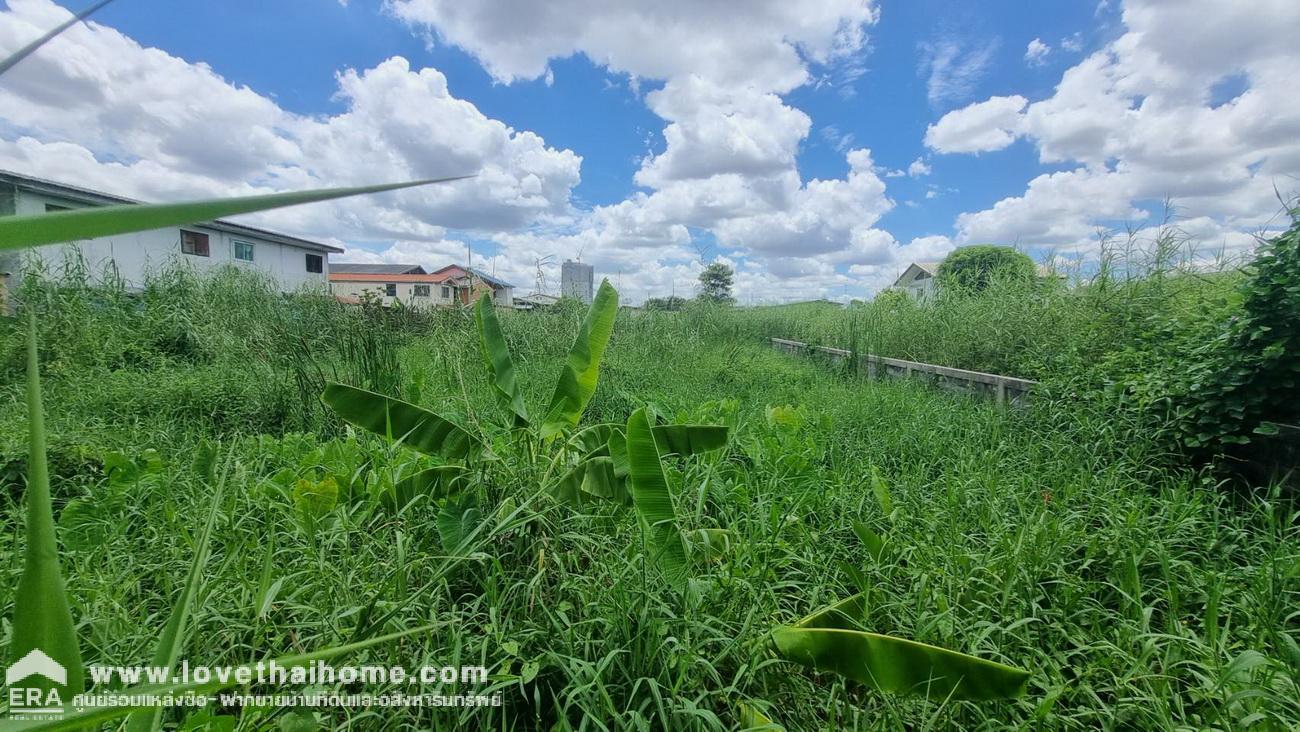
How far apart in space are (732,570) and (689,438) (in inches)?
23.8

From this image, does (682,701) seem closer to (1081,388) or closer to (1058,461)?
(1058,461)

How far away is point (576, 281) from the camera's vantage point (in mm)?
8672

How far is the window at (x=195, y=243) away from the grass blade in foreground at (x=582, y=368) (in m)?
23.9

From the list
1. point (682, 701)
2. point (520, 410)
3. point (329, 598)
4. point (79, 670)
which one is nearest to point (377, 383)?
point (520, 410)

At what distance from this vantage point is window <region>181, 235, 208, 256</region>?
19.3 meters

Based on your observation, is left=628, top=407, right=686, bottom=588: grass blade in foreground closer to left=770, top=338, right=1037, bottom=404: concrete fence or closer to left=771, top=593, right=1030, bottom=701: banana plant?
left=771, top=593, right=1030, bottom=701: banana plant

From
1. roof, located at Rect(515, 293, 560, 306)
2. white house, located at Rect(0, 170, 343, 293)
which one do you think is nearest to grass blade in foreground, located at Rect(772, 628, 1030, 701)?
roof, located at Rect(515, 293, 560, 306)

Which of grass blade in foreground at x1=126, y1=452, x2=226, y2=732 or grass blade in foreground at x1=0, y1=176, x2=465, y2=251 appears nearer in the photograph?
grass blade in foreground at x1=0, y1=176, x2=465, y2=251

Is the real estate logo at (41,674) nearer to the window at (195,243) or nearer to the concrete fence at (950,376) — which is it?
the concrete fence at (950,376)

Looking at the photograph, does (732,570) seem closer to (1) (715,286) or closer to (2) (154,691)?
(2) (154,691)

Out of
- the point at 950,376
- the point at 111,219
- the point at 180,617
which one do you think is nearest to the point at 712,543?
the point at 180,617

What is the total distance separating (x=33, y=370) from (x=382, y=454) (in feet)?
8.07

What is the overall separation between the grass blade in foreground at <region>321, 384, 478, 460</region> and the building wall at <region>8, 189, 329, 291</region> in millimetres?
6585

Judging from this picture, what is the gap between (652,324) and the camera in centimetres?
934
